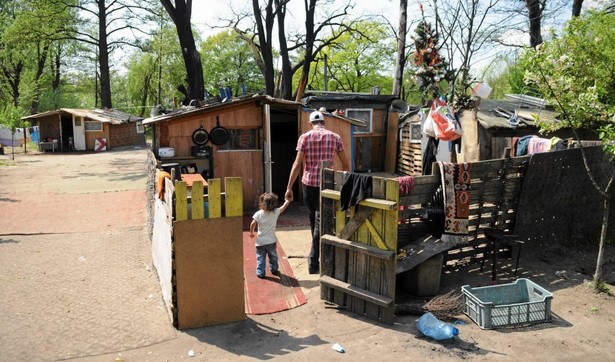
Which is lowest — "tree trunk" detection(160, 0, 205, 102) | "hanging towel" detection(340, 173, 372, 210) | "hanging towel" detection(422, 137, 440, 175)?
"hanging towel" detection(340, 173, 372, 210)

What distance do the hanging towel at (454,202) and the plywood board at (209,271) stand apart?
8.33ft

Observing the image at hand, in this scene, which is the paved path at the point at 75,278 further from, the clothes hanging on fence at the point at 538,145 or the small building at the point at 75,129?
the small building at the point at 75,129

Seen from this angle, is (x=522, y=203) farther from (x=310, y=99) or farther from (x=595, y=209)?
(x=310, y=99)

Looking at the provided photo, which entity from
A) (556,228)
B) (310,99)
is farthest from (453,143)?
(310,99)

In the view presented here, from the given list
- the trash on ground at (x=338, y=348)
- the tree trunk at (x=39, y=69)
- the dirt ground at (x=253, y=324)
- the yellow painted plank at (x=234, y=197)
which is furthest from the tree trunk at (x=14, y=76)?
the trash on ground at (x=338, y=348)

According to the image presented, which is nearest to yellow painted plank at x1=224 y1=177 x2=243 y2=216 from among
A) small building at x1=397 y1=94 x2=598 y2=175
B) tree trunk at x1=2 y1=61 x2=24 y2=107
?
small building at x1=397 y1=94 x2=598 y2=175

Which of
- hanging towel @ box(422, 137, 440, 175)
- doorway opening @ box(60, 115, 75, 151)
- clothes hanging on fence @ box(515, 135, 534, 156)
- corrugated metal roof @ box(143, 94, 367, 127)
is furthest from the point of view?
doorway opening @ box(60, 115, 75, 151)

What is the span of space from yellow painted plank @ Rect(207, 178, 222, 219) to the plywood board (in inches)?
2.8

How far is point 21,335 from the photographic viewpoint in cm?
445

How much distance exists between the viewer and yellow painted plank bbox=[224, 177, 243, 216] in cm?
462

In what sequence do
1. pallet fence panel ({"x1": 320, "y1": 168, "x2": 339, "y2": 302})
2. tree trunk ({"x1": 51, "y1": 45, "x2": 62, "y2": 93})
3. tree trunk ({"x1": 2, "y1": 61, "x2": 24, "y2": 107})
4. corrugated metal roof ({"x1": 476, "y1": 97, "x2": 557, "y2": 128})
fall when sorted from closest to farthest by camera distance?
1. pallet fence panel ({"x1": 320, "y1": 168, "x2": 339, "y2": 302})
2. corrugated metal roof ({"x1": 476, "y1": 97, "x2": 557, "y2": 128})
3. tree trunk ({"x1": 2, "y1": 61, "x2": 24, "y2": 107})
4. tree trunk ({"x1": 51, "y1": 45, "x2": 62, "y2": 93})

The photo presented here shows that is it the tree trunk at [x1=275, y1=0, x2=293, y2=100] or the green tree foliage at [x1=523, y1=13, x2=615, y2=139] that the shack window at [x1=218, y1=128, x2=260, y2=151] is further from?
the tree trunk at [x1=275, y1=0, x2=293, y2=100]

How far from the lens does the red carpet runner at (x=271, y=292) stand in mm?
5188

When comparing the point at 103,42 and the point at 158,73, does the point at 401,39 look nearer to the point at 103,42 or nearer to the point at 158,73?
the point at 103,42
